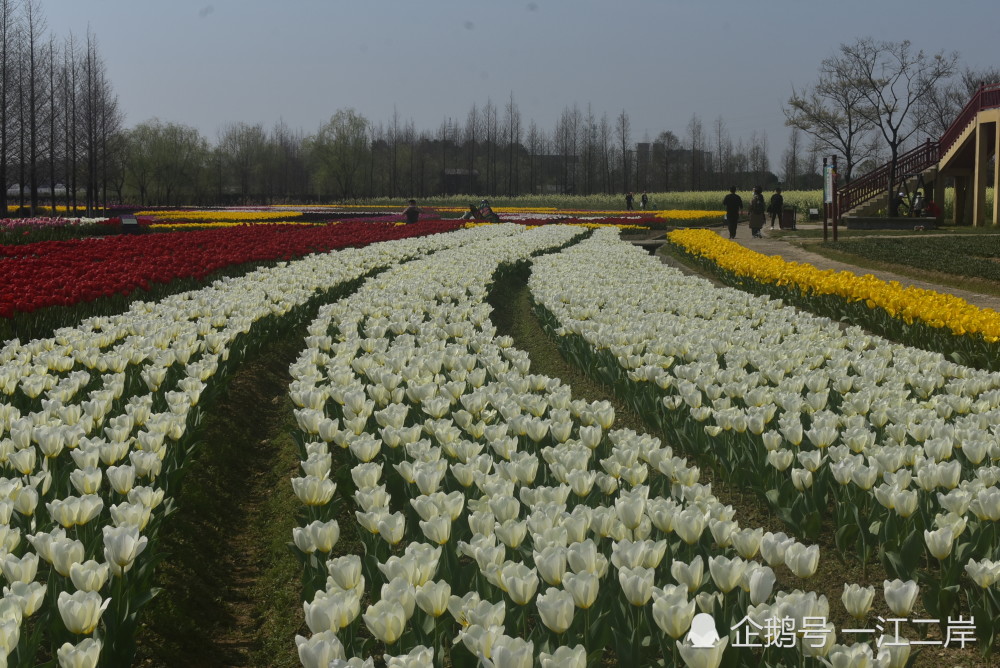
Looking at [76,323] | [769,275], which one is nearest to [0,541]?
[76,323]

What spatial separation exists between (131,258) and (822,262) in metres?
13.8

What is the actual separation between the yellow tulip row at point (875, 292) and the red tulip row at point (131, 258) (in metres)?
7.94

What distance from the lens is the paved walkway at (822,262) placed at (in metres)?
13.0

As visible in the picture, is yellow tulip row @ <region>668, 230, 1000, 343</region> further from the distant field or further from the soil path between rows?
the distant field

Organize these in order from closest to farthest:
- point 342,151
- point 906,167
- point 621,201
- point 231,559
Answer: point 231,559, point 906,167, point 621,201, point 342,151

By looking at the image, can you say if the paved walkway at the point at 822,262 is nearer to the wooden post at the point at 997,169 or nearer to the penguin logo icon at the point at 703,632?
the wooden post at the point at 997,169

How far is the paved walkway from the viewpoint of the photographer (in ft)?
42.8

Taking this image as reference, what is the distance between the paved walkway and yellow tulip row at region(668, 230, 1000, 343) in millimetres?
1474

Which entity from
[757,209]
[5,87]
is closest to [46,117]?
[5,87]

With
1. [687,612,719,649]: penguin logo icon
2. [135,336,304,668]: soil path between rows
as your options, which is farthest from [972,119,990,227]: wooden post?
[687,612,719,649]: penguin logo icon

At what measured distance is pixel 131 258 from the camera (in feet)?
48.9

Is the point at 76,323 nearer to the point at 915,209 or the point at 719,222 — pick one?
the point at 915,209

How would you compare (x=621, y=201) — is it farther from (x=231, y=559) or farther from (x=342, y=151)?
(x=231, y=559)

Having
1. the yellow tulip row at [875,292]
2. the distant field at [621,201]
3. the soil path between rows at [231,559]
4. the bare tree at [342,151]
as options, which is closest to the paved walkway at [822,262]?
the yellow tulip row at [875,292]
